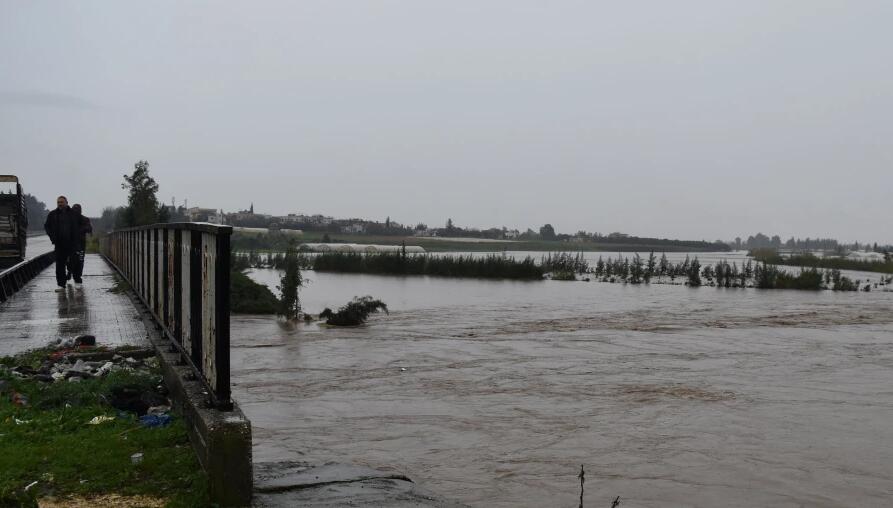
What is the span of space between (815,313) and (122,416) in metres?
24.1

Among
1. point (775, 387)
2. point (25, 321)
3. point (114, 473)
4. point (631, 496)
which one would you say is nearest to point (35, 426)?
point (114, 473)

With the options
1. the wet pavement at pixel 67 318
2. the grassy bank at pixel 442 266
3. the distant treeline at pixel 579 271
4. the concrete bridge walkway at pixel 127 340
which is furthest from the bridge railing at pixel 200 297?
the grassy bank at pixel 442 266

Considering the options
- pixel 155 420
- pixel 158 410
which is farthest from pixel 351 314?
pixel 155 420

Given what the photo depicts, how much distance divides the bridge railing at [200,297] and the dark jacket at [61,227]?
878 centimetres

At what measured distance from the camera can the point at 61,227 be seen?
53.9 ft

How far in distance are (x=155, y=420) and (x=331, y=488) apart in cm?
162

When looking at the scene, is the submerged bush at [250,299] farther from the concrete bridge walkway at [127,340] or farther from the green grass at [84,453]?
the green grass at [84,453]

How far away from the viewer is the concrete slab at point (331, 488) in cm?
517

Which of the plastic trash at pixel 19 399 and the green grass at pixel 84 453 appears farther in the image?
the plastic trash at pixel 19 399

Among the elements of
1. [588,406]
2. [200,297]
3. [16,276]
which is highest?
[200,297]

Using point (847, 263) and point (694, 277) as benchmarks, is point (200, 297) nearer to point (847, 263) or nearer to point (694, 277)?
point (694, 277)

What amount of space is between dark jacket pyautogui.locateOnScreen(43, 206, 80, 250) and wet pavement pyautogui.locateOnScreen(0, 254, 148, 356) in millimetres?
1072

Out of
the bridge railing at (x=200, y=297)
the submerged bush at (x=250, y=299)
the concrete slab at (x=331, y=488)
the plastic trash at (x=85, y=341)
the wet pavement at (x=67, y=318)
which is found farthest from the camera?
the submerged bush at (x=250, y=299)

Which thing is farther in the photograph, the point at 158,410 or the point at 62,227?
the point at 62,227
